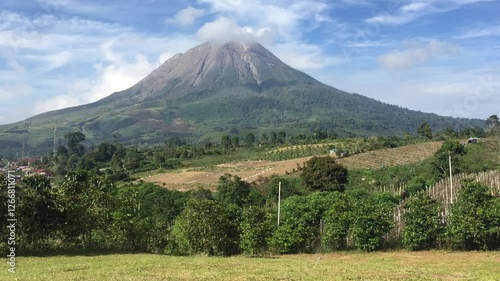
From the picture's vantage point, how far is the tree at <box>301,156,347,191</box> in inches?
1576

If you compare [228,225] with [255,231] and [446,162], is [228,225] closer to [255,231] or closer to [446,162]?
[255,231]

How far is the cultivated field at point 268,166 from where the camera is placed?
4809cm

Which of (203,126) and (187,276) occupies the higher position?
(203,126)

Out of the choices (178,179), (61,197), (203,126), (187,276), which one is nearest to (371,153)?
(178,179)

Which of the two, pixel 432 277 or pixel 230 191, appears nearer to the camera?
pixel 432 277

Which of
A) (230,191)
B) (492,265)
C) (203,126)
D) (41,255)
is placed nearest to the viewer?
(492,265)

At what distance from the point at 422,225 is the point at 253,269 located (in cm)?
689

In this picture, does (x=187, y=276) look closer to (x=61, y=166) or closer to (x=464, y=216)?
(x=464, y=216)

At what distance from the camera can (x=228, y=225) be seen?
17.0 meters

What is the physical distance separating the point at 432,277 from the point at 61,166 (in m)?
63.4

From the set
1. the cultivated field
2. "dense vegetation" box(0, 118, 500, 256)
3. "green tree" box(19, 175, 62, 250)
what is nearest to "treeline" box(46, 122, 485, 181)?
the cultivated field

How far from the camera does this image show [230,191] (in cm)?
3619

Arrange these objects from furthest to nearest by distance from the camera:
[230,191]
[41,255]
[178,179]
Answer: [178,179]
[230,191]
[41,255]

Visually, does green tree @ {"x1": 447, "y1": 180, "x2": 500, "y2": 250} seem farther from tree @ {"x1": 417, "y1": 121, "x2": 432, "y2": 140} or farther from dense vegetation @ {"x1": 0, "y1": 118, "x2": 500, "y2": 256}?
tree @ {"x1": 417, "y1": 121, "x2": 432, "y2": 140}
